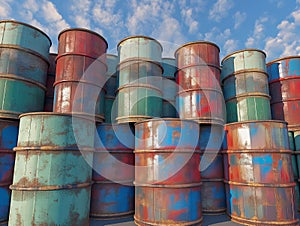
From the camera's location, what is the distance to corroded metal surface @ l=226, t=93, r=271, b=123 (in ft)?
27.1

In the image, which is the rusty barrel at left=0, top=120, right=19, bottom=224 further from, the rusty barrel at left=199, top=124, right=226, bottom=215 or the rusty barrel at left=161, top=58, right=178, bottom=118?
the rusty barrel at left=199, top=124, right=226, bottom=215

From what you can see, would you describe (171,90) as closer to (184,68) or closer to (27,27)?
(184,68)

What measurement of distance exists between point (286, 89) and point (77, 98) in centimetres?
857

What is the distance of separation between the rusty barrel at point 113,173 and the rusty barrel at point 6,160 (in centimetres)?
244

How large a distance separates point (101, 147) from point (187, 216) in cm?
332

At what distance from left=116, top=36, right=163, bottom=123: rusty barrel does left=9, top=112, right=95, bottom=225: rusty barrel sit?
2.18 meters

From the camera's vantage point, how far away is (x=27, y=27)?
6.82 m

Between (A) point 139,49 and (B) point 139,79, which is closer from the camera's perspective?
(B) point 139,79

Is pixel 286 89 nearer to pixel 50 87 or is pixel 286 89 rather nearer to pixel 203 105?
pixel 203 105

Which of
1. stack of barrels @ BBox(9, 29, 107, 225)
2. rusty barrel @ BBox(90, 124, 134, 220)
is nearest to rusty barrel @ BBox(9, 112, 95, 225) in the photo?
stack of barrels @ BBox(9, 29, 107, 225)

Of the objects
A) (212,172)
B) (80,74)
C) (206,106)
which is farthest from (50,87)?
(212,172)

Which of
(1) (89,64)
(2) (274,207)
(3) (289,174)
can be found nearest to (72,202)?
(1) (89,64)

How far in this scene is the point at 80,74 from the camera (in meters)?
6.92

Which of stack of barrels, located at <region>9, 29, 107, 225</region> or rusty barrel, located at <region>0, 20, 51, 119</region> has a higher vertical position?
rusty barrel, located at <region>0, 20, 51, 119</region>
